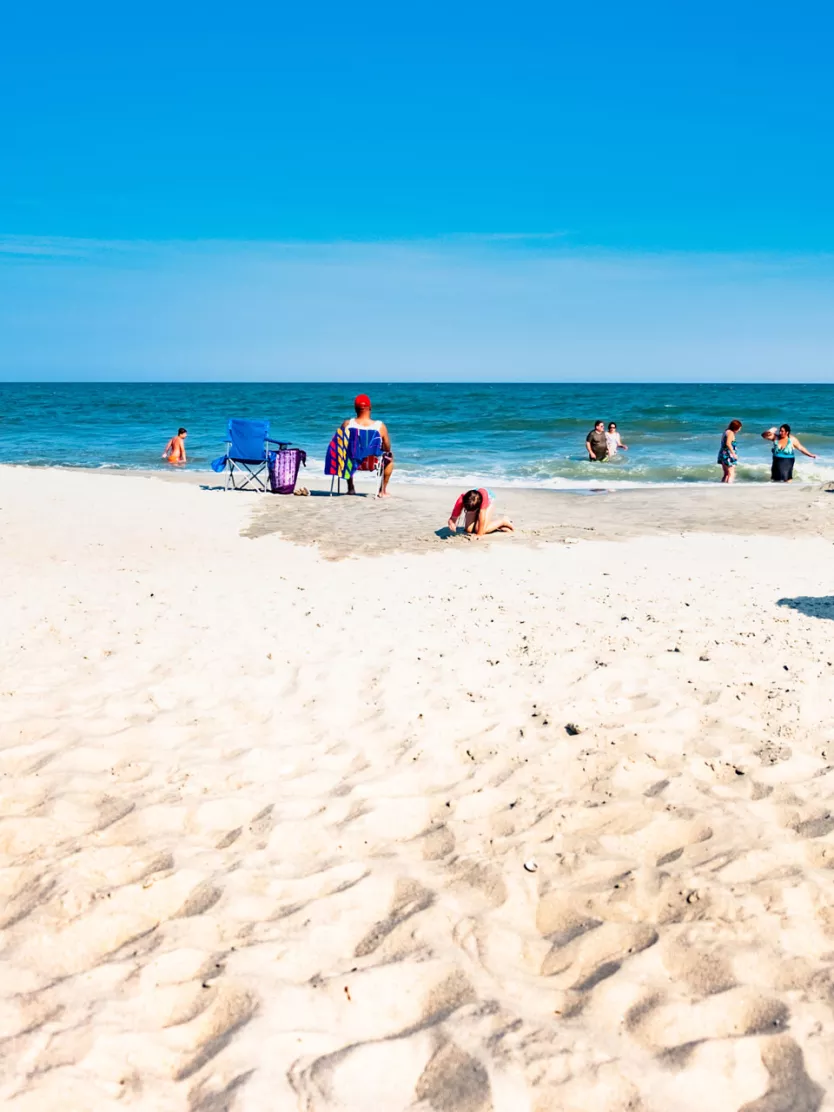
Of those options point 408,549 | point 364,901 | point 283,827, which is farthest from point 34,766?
point 408,549

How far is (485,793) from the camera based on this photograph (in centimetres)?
340

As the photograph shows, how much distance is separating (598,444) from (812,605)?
520 inches

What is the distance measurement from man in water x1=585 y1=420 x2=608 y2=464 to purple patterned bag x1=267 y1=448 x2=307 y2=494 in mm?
8233

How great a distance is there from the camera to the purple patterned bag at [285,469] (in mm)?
12906

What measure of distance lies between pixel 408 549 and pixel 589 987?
21.1ft

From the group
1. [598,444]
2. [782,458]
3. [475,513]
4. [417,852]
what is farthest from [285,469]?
[417,852]

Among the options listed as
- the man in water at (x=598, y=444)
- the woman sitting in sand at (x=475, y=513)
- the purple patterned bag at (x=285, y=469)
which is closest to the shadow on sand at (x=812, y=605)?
the woman sitting in sand at (x=475, y=513)

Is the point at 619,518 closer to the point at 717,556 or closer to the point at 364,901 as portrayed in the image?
the point at 717,556

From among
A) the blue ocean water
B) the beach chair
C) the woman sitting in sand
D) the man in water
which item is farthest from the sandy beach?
the man in water

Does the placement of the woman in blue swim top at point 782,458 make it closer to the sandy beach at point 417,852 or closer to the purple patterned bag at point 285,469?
the purple patterned bag at point 285,469

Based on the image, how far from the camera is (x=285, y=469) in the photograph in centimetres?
1291

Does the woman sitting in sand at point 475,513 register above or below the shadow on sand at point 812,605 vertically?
above

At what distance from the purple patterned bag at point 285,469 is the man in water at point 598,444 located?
8.23 meters

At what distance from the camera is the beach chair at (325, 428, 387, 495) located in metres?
12.4
